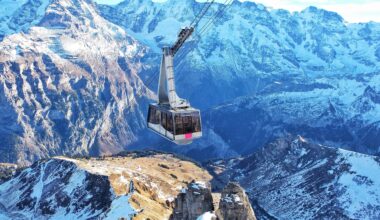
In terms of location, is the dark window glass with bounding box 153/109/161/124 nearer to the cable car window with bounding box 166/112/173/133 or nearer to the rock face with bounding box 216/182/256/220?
the cable car window with bounding box 166/112/173/133

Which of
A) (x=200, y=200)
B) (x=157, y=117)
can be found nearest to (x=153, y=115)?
(x=157, y=117)

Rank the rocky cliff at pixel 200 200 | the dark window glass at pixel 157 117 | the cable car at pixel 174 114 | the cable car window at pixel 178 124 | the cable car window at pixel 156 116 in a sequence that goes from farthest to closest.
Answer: the rocky cliff at pixel 200 200 → the cable car window at pixel 156 116 → the dark window glass at pixel 157 117 → the cable car window at pixel 178 124 → the cable car at pixel 174 114

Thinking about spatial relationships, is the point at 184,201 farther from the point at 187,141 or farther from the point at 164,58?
the point at 164,58

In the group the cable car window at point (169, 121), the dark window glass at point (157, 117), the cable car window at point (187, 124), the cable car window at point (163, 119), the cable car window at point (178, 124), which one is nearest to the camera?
the cable car window at point (178, 124)

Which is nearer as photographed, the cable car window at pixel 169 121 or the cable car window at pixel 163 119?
the cable car window at pixel 169 121

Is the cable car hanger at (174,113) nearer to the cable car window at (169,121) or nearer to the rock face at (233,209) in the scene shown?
the cable car window at (169,121)

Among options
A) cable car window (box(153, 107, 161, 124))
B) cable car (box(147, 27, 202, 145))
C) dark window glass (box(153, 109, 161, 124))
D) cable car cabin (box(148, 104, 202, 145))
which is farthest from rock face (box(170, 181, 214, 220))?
cable car cabin (box(148, 104, 202, 145))

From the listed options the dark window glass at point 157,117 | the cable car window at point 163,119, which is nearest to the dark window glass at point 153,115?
the dark window glass at point 157,117

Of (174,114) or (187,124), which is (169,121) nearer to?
(174,114)

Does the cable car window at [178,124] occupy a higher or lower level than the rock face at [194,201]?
higher

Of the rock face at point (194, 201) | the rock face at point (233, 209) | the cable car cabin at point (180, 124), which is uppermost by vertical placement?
the cable car cabin at point (180, 124)
